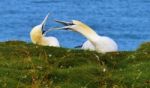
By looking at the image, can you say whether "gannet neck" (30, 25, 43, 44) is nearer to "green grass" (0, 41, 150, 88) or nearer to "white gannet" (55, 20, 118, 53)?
"white gannet" (55, 20, 118, 53)

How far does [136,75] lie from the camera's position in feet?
53.6

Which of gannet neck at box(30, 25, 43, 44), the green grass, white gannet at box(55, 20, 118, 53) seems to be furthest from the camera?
gannet neck at box(30, 25, 43, 44)

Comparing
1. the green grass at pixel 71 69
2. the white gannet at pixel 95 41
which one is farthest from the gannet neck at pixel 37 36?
the green grass at pixel 71 69

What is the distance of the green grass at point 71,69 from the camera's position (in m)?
15.4

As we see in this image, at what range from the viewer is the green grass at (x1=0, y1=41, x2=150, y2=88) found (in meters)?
15.4

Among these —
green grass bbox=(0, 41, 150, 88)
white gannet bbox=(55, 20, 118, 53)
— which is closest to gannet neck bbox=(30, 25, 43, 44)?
white gannet bbox=(55, 20, 118, 53)

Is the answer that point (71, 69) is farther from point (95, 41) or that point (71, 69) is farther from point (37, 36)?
point (37, 36)

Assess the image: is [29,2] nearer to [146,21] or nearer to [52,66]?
[146,21]

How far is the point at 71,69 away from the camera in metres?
16.9

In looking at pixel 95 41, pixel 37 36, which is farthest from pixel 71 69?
pixel 37 36

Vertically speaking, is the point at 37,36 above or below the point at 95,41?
below

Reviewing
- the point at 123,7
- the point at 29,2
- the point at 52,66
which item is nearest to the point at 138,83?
the point at 52,66

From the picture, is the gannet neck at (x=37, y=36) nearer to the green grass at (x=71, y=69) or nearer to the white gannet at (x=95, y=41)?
A: the white gannet at (x=95, y=41)

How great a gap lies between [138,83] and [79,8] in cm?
7470
